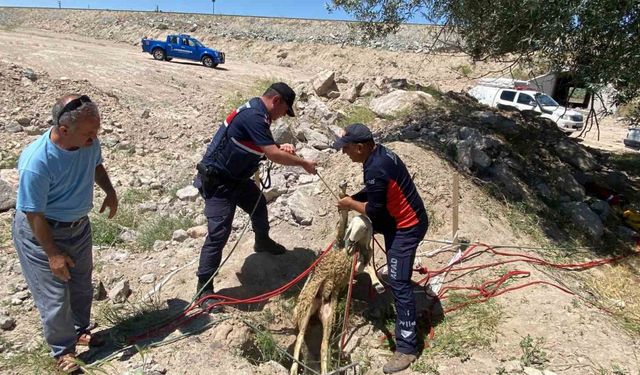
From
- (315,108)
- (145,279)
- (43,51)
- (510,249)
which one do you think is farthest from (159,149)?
(43,51)

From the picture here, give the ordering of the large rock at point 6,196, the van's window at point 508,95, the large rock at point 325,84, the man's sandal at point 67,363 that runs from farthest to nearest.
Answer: the van's window at point 508,95, the large rock at point 325,84, the large rock at point 6,196, the man's sandal at point 67,363

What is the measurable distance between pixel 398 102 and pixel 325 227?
4387 mm

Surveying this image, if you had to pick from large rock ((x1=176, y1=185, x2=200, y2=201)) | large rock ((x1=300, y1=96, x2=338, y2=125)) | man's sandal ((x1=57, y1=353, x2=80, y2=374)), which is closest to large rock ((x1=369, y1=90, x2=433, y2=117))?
large rock ((x1=300, y1=96, x2=338, y2=125))

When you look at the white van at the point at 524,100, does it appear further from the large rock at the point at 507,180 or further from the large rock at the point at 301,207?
the large rock at the point at 301,207

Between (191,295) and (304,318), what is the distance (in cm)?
110

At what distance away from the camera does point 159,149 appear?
8148mm

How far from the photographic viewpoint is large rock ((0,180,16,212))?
5613 millimetres

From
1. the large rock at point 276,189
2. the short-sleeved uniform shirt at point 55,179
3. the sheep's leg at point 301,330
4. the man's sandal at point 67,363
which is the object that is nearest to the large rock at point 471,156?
the large rock at point 276,189

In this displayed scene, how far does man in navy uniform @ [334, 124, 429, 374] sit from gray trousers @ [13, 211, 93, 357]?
A: 5.94 ft

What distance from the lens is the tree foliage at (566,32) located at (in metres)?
4.73

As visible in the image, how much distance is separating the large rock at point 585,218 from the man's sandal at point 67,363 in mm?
5829

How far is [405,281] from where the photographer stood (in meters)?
3.41

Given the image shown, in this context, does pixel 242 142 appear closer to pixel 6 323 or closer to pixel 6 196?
pixel 6 323

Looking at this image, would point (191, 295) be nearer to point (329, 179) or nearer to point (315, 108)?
point (329, 179)
